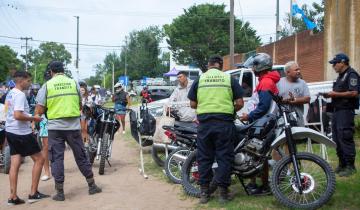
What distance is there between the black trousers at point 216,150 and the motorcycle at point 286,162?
0.21 m

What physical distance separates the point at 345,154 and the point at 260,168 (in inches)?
67.2

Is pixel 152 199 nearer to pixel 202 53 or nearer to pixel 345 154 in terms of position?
pixel 345 154

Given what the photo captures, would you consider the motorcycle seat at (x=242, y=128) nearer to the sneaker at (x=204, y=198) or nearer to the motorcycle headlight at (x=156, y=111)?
the sneaker at (x=204, y=198)

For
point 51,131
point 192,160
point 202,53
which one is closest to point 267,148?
point 192,160

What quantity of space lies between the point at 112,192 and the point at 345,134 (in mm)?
3536

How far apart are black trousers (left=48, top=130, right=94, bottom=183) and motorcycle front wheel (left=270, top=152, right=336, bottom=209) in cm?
285

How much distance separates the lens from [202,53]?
55.2m

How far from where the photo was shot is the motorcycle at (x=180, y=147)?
7.08 metres

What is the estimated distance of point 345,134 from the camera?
6969 mm

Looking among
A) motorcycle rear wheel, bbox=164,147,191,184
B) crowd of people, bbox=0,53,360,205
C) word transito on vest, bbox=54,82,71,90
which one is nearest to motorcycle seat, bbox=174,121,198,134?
motorcycle rear wheel, bbox=164,147,191,184

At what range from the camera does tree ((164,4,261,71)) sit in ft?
183

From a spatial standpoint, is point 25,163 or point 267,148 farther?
point 25,163

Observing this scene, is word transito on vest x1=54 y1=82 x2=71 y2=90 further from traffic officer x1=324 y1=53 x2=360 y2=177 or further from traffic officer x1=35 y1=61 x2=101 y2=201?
traffic officer x1=324 y1=53 x2=360 y2=177

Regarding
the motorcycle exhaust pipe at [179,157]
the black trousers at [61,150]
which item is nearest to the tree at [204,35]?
the motorcycle exhaust pipe at [179,157]
